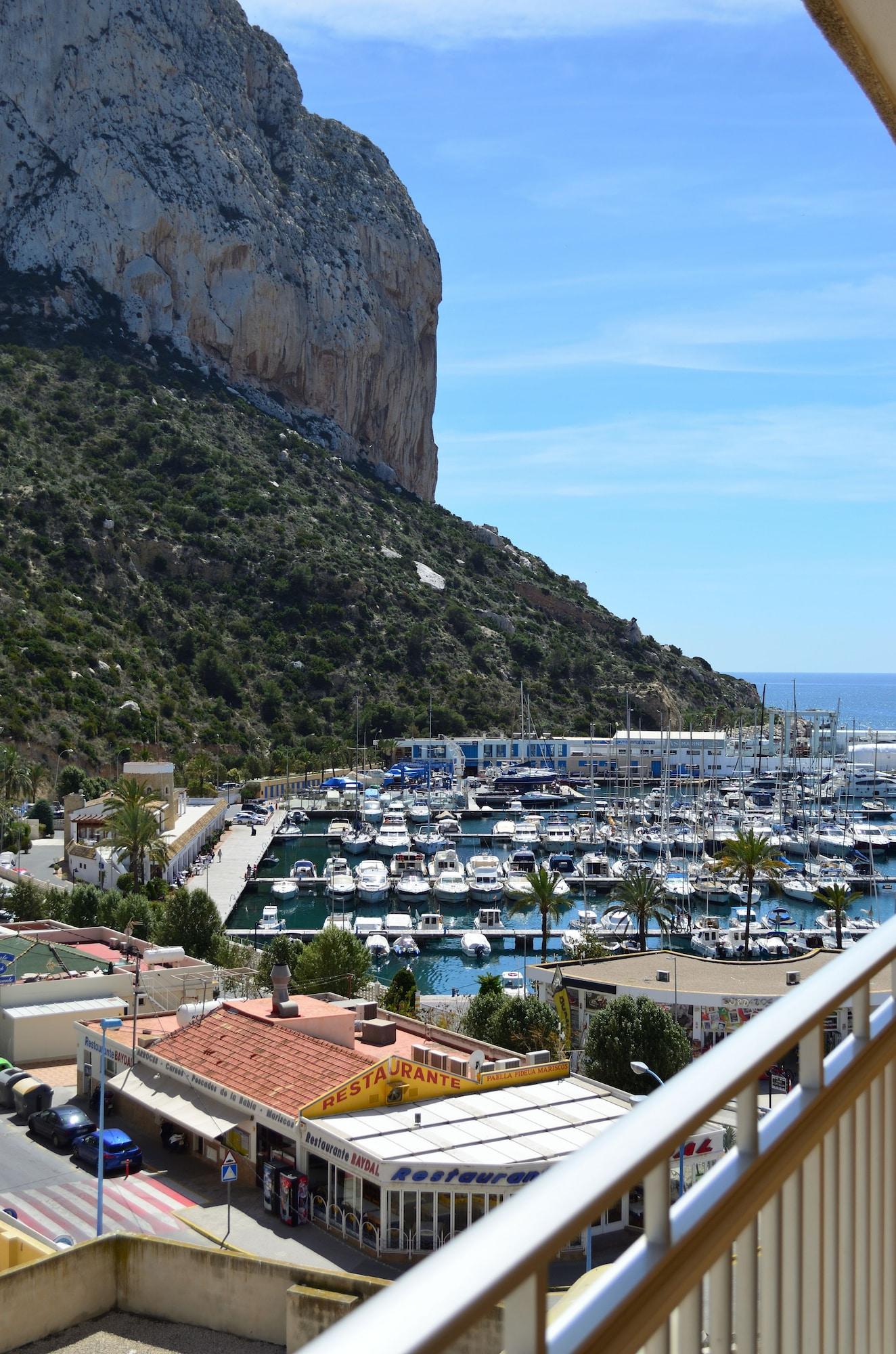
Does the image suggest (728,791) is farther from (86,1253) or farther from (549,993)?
(86,1253)

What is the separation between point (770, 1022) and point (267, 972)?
2476 cm

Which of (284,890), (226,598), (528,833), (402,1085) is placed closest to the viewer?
(402,1085)

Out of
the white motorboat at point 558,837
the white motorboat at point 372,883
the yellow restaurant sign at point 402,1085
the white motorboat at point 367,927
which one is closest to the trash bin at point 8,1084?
the yellow restaurant sign at point 402,1085

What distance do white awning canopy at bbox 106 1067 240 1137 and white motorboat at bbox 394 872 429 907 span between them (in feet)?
67.7

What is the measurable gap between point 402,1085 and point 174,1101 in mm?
3200

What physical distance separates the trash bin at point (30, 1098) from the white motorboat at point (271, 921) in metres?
15.9

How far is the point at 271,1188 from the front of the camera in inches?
553

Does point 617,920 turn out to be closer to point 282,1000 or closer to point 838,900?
point 838,900

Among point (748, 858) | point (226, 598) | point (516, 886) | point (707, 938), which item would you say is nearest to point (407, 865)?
point (516, 886)

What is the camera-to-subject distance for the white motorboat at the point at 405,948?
106ft

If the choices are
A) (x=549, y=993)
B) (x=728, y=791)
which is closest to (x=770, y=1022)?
(x=549, y=993)

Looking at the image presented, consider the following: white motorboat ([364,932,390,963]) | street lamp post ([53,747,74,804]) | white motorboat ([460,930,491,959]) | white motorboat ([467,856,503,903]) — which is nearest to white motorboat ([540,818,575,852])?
white motorboat ([467,856,503,903])

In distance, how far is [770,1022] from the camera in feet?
4.91

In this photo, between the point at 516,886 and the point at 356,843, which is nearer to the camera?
the point at 516,886
